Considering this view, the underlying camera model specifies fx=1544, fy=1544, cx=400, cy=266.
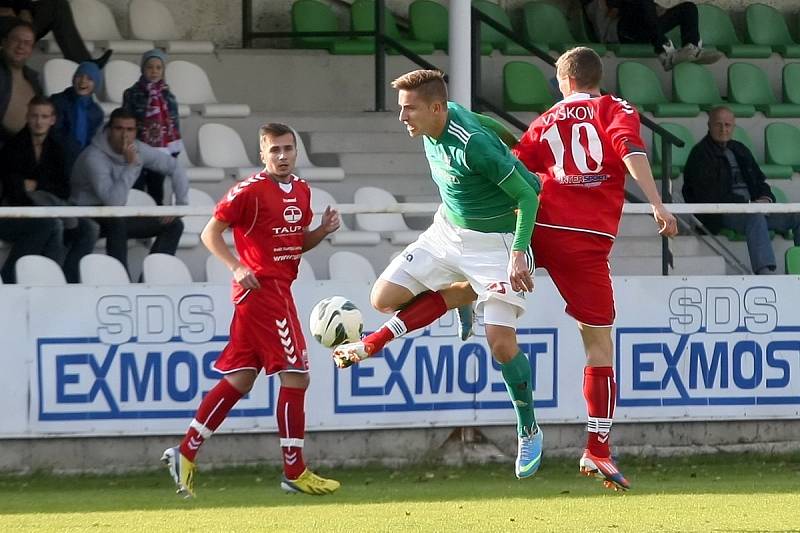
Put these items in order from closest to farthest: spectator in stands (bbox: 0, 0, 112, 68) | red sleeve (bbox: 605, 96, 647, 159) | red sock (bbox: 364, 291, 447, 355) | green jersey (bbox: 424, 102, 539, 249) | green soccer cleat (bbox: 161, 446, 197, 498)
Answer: green jersey (bbox: 424, 102, 539, 249) → red sleeve (bbox: 605, 96, 647, 159) → red sock (bbox: 364, 291, 447, 355) → green soccer cleat (bbox: 161, 446, 197, 498) → spectator in stands (bbox: 0, 0, 112, 68)

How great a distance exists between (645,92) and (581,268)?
6753 mm

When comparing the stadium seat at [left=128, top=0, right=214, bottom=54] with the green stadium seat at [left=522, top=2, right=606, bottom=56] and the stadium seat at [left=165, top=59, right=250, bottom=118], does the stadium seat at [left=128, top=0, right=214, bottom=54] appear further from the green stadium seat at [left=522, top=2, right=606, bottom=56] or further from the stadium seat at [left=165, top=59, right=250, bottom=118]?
the green stadium seat at [left=522, top=2, right=606, bottom=56]

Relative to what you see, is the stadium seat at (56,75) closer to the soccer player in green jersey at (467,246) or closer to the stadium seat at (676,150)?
the stadium seat at (676,150)

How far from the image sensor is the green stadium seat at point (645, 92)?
1323 centimetres

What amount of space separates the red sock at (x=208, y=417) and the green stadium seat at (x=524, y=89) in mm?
Answer: 5445

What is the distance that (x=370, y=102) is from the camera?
13156 millimetres

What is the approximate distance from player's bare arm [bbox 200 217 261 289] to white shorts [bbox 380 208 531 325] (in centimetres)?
92

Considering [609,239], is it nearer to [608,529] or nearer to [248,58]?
[608,529]

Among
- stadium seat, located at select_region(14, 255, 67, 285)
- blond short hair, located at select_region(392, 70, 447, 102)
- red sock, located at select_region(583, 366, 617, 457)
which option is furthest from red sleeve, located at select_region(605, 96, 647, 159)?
stadium seat, located at select_region(14, 255, 67, 285)

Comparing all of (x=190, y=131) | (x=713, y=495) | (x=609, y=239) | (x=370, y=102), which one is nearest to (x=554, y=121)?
(x=609, y=239)

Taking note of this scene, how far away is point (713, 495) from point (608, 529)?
165 cm

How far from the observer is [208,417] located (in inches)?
313

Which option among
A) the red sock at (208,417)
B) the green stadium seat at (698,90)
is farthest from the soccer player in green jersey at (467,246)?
the green stadium seat at (698,90)

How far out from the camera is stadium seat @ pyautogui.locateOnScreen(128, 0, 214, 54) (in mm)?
12719
